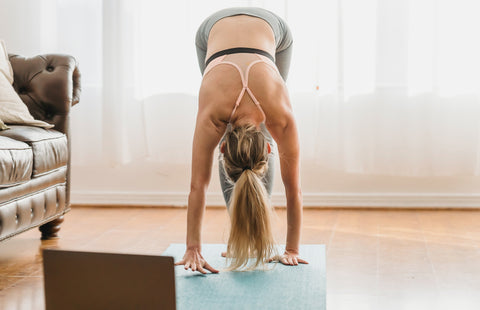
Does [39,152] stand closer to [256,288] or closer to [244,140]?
[244,140]

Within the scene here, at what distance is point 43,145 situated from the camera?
2.49 metres

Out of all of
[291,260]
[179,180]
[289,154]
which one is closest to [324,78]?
[179,180]

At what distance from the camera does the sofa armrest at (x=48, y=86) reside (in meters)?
2.76

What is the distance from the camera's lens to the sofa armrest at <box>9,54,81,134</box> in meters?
2.76

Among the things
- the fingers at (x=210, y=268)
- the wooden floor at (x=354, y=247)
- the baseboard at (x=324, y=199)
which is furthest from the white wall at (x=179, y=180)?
the fingers at (x=210, y=268)

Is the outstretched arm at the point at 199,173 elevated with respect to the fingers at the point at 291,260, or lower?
elevated

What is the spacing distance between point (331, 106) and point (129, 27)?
1238 millimetres

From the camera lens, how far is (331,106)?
3.41 m

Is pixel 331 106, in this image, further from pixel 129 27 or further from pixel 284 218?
pixel 129 27

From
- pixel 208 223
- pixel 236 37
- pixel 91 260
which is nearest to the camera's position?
pixel 91 260

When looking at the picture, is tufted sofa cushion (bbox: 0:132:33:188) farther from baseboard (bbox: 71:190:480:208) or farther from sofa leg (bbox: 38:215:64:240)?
baseboard (bbox: 71:190:480:208)

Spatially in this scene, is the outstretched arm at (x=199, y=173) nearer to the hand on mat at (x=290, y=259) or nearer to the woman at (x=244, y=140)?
the woman at (x=244, y=140)

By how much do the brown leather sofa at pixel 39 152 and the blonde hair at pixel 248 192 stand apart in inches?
32.5

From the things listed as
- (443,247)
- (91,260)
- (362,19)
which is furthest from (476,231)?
(91,260)
